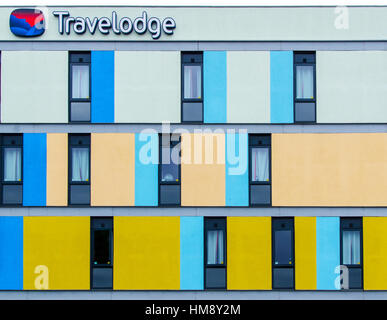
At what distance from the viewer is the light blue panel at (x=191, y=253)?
15172mm

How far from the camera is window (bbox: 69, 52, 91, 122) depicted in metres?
15.5

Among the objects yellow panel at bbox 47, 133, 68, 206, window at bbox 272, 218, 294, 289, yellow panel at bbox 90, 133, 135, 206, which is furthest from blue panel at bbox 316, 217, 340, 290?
yellow panel at bbox 47, 133, 68, 206

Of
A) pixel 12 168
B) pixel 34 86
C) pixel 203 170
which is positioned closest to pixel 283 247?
pixel 203 170

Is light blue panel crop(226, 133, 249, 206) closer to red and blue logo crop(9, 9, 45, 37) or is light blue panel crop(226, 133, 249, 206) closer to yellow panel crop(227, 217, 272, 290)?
yellow panel crop(227, 217, 272, 290)

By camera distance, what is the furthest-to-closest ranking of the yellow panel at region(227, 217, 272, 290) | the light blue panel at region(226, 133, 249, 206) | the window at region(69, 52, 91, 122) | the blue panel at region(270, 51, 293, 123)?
the window at region(69, 52, 91, 122)
the blue panel at region(270, 51, 293, 123)
the light blue panel at region(226, 133, 249, 206)
the yellow panel at region(227, 217, 272, 290)

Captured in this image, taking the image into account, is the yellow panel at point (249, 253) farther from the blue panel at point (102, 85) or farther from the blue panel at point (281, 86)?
the blue panel at point (102, 85)

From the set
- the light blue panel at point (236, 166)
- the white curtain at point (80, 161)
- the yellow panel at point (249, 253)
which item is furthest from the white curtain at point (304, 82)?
the white curtain at point (80, 161)

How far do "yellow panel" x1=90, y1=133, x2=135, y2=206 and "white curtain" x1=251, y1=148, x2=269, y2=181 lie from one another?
381 cm

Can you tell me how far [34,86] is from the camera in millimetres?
15547

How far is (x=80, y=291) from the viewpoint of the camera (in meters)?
15.1

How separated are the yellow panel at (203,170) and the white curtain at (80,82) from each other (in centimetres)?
346

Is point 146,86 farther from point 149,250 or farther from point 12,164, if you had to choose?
point 149,250
